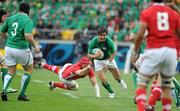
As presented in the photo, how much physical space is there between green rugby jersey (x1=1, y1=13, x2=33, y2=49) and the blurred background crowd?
18.0m

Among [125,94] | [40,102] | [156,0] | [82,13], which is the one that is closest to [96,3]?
[82,13]

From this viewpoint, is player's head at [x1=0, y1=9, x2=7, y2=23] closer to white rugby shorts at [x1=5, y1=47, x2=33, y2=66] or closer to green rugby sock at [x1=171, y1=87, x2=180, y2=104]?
white rugby shorts at [x1=5, y1=47, x2=33, y2=66]

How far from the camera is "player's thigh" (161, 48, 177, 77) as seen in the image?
11.7m

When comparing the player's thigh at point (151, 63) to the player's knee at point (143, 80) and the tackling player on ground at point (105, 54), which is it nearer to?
the player's knee at point (143, 80)

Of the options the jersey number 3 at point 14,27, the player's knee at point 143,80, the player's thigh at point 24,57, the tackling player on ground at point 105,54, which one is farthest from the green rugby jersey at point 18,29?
the player's knee at point 143,80

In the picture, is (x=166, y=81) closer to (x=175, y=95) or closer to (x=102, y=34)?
(x=175, y=95)

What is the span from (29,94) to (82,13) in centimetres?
1920

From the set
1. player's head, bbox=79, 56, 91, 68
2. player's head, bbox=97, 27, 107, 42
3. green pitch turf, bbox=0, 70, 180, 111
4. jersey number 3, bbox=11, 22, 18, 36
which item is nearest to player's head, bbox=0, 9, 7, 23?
jersey number 3, bbox=11, 22, 18, 36

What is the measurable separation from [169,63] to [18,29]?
458 centimetres

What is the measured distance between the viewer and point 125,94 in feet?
61.1

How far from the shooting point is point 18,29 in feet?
49.3

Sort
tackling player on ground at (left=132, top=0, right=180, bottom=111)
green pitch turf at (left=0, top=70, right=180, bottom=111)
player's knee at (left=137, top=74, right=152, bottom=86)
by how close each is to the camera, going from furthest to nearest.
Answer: green pitch turf at (left=0, top=70, right=180, bottom=111)
player's knee at (left=137, top=74, right=152, bottom=86)
tackling player on ground at (left=132, top=0, right=180, bottom=111)

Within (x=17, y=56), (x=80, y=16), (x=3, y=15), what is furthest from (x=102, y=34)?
(x=80, y=16)

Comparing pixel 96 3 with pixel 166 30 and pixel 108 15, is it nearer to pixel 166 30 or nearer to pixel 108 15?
pixel 108 15
